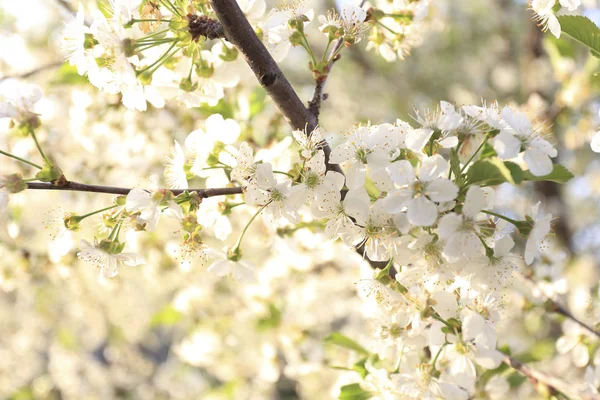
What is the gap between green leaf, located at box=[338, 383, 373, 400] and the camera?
110cm

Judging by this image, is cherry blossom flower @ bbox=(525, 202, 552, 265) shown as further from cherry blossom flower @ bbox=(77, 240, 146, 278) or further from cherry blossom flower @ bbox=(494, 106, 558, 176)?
cherry blossom flower @ bbox=(77, 240, 146, 278)

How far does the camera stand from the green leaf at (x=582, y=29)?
3.01 feet

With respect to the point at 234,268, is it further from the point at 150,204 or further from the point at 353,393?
the point at 353,393

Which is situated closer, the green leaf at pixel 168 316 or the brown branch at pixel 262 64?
the brown branch at pixel 262 64

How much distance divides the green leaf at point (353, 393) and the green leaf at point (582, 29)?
2.61ft

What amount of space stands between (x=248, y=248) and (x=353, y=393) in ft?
6.30

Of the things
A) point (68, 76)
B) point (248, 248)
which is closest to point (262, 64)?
point (68, 76)

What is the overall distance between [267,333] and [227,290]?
496 millimetres

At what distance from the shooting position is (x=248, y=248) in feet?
9.78

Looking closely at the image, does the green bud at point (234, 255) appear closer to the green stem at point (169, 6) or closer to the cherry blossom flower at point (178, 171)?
the cherry blossom flower at point (178, 171)

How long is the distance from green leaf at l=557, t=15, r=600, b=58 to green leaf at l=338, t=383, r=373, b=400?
0.80 m

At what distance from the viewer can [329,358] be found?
191 cm

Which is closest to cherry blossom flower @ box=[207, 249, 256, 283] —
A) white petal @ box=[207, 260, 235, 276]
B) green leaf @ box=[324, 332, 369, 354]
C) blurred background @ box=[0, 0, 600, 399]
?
white petal @ box=[207, 260, 235, 276]

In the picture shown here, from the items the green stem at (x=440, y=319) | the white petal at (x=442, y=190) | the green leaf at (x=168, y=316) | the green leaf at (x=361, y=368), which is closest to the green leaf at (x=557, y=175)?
the white petal at (x=442, y=190)
